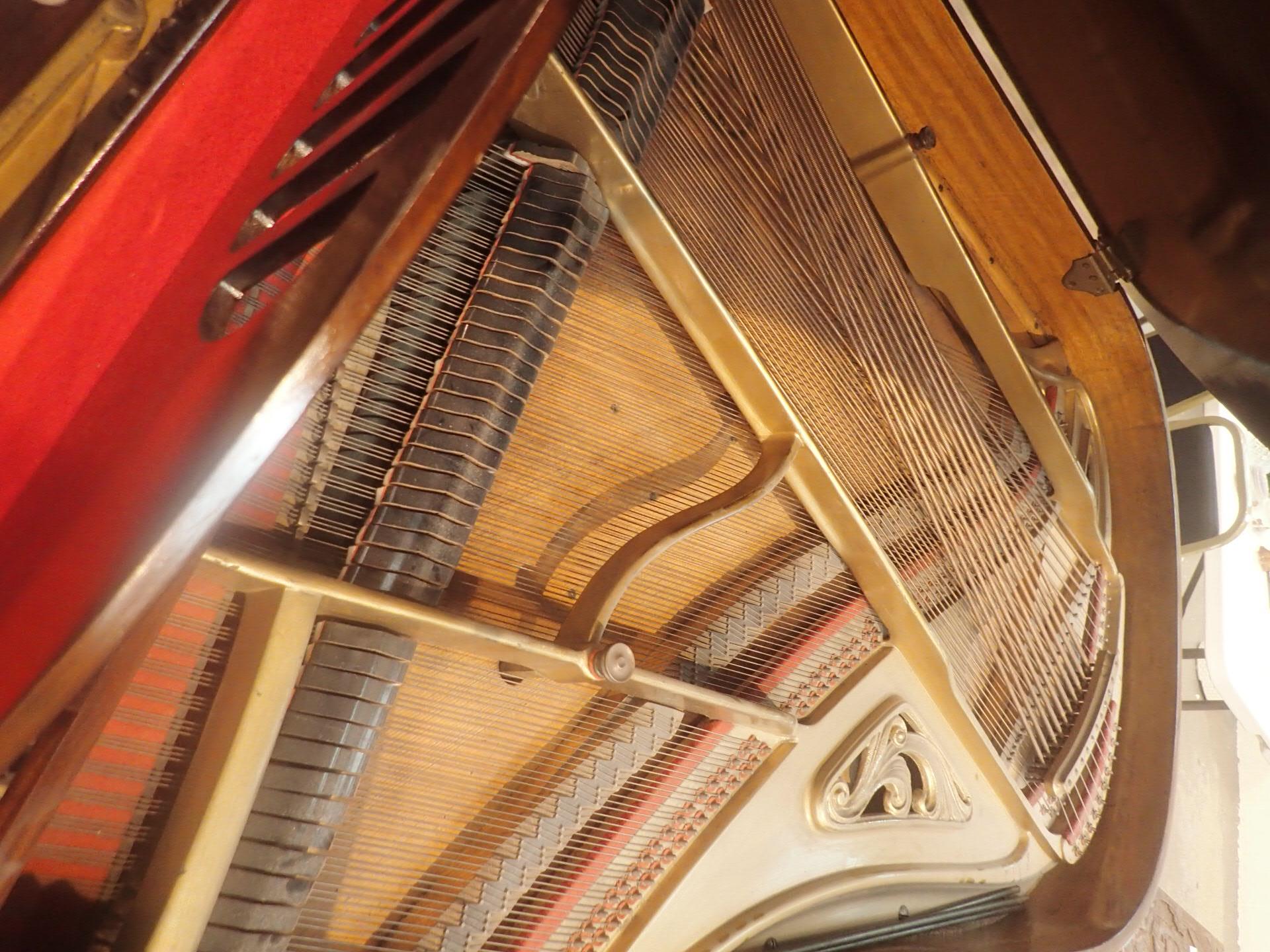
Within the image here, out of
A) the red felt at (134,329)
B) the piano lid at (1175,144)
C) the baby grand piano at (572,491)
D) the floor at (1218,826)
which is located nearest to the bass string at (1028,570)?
the baby grand piano at (572,491)

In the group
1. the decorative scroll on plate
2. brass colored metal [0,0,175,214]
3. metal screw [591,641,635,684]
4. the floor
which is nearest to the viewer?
brass colored metal [0,0,175,214]

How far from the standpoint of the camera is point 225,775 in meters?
1.06

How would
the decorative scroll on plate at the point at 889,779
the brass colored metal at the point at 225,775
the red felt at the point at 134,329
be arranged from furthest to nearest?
the decorative scroll on plate at the point at 889,779, the brass colored metal at the point at 225,775, the red felt at the point at 134,329

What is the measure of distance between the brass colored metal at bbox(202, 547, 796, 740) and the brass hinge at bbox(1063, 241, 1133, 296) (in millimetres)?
1255

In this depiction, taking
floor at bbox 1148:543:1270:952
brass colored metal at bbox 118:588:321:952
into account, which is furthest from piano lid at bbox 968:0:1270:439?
floor at bbox 1148:543:1270:952

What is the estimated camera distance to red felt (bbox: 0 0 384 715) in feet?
2.47

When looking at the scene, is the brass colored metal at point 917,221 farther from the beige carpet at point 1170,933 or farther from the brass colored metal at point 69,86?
the beige carpet at point 1170,933

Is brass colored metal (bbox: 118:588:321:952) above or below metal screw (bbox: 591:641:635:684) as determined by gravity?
below

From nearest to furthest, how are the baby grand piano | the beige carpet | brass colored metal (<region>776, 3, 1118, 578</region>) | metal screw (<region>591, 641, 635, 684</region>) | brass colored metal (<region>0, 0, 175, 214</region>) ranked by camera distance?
the baby grand piano < brass colored metal (<region>0, 0, 175, 214</region>) < metal screw (<region>591, 641, 635, 684</region>) < brass colored metal (<region>776, 3, 1118, 578</region>) < the beige carpet

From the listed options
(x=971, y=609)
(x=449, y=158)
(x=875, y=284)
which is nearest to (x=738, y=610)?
(x=971, y=609)

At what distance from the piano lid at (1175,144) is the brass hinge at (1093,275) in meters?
0.23

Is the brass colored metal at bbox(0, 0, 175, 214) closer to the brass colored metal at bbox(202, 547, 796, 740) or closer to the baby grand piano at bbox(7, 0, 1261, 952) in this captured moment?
the baby grand piano at bbox(7, 0, 1261, 952)

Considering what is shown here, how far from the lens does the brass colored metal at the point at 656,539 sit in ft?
4.57

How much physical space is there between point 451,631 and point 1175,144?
1.37 m
